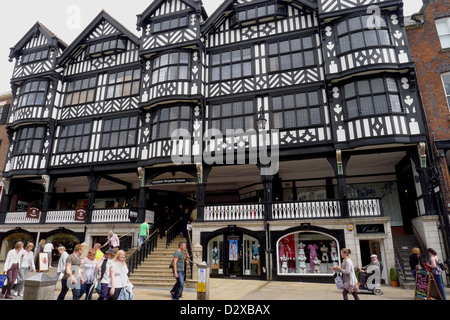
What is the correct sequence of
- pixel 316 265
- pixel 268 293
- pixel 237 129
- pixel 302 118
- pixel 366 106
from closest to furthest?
1. pixel 268 293
2. pixel 316 265
3. pixel 366 106
4. pixel 302 118
5. pixel 237 129

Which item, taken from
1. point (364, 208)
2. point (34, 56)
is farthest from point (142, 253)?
point (34, 56)

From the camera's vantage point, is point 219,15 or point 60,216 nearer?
point 219,15

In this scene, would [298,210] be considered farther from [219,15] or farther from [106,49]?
[106,49]

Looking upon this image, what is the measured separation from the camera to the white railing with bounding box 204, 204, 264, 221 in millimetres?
15148

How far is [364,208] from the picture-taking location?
1362 cm

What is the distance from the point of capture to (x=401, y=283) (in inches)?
463

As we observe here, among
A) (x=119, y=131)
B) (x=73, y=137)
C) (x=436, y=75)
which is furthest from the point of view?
(x=73, y=137)

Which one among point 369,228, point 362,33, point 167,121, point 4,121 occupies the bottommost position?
point 369,228

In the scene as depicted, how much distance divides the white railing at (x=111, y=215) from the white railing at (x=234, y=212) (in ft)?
16.8

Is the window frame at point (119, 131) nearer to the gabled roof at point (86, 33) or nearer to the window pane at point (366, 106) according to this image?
the gabled roof at point (86, 33)

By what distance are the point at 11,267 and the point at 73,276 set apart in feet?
11.4

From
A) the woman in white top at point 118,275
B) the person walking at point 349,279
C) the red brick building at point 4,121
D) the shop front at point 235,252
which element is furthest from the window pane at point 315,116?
the red brick building at point 4,121

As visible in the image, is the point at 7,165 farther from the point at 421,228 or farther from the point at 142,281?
the point at 421,228

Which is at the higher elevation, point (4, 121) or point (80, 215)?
point (4, 121)
